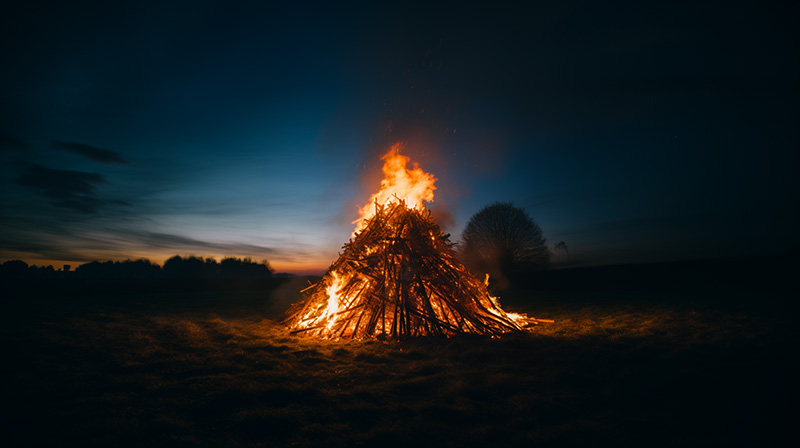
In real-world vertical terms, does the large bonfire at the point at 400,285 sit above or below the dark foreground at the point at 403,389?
above

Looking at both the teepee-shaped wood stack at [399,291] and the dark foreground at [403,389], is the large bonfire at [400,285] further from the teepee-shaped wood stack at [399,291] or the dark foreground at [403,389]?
the dark foreground at [403,389]

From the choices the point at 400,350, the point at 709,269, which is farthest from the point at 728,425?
the point at 709,269

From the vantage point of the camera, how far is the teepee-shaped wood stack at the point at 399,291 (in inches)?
313

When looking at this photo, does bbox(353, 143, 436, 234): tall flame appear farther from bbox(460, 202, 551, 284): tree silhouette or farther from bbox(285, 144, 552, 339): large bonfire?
bbox(460, 202, 551, 284): tree silhouette

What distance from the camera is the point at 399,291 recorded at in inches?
322

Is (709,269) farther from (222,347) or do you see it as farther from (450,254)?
(222,347)

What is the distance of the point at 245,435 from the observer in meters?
3.27

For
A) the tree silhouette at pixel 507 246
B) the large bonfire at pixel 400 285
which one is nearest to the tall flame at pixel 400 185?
the large bonfire at pixel 400 285

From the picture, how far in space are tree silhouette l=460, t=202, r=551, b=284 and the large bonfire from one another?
17.3 meters

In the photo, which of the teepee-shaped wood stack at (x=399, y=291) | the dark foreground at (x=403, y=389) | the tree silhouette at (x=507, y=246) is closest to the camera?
the dark foreground at (x=403, y=389)

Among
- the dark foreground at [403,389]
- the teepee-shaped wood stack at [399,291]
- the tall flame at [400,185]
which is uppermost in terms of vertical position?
the tall flame at [400,185]

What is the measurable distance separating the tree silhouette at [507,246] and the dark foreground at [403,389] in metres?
18.9

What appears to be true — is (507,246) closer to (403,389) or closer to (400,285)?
(400,285)

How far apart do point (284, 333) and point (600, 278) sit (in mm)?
23624
